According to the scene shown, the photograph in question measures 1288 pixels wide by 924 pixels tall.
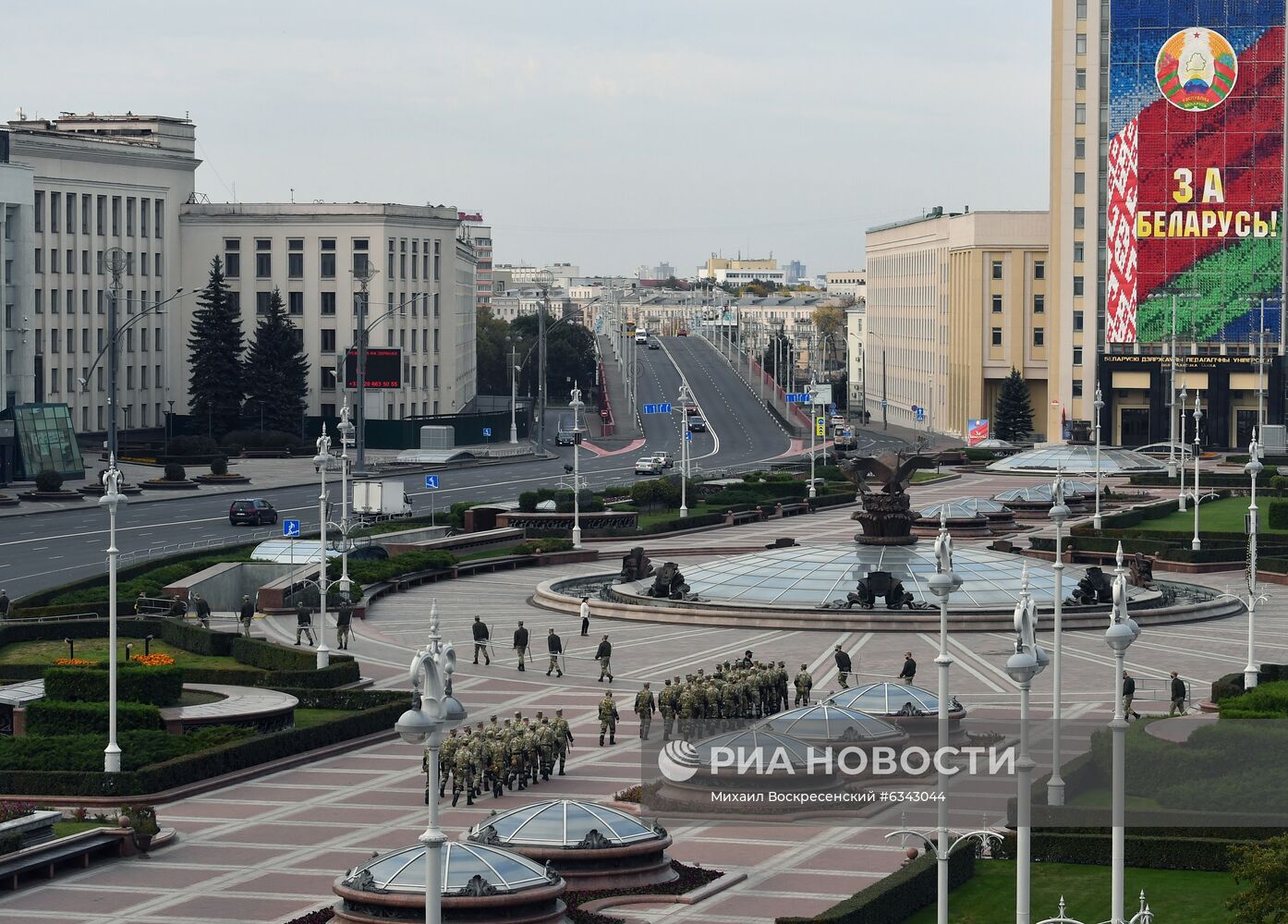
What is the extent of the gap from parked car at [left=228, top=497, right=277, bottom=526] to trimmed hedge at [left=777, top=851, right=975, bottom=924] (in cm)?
5575

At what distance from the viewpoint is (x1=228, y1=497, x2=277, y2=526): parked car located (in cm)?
8306

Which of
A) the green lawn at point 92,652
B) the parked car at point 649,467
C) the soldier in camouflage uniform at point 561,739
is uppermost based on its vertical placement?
the parked car at point 649,467

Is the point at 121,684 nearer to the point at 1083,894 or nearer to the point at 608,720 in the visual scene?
the point at 608,720

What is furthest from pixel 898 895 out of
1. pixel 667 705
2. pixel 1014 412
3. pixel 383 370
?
pixel 1014 412

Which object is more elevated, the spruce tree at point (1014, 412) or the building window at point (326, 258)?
the building window at point (326, 258)

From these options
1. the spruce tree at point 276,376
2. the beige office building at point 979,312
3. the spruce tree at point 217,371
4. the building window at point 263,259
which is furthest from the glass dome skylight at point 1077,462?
the building window at point 263,259

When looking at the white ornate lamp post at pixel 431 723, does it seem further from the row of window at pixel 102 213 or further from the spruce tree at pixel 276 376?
the row of window at pixel 102 213

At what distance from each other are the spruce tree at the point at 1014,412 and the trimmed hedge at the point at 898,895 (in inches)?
4411

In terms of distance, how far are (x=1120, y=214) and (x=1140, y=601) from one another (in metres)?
77.3

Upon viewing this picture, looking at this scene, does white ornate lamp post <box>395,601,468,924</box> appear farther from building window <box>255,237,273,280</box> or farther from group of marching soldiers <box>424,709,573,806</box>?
building window <box>255,237,273,280</box>

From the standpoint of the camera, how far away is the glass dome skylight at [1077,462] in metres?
110

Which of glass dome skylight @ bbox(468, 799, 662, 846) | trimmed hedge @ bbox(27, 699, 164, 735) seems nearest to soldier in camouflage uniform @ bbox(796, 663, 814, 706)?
trimmed hedge @ bbox(27, 699, 164, 735)

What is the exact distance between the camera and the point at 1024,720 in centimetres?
2492

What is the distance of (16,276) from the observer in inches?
4313
